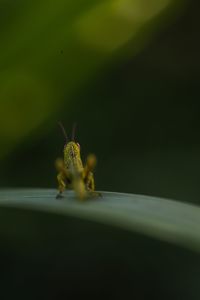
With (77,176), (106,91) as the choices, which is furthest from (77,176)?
(106,91)

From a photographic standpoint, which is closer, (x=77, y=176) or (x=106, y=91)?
(x=77, y=176)

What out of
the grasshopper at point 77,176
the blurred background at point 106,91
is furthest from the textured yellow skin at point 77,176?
the blurred background at point 106,91

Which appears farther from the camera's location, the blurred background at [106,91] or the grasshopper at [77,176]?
the blurred background at [106,91]

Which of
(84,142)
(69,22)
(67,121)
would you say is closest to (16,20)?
(69,22)

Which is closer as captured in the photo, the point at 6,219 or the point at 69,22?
the point at 69,22

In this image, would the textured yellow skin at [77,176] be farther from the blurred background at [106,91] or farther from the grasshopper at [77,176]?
the blurred background at [106,91]

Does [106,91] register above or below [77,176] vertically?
above

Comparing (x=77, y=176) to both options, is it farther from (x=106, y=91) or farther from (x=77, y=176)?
(x=106, y=91)

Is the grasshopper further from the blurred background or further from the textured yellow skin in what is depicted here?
the blurred background

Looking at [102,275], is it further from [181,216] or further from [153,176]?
[181,216]
